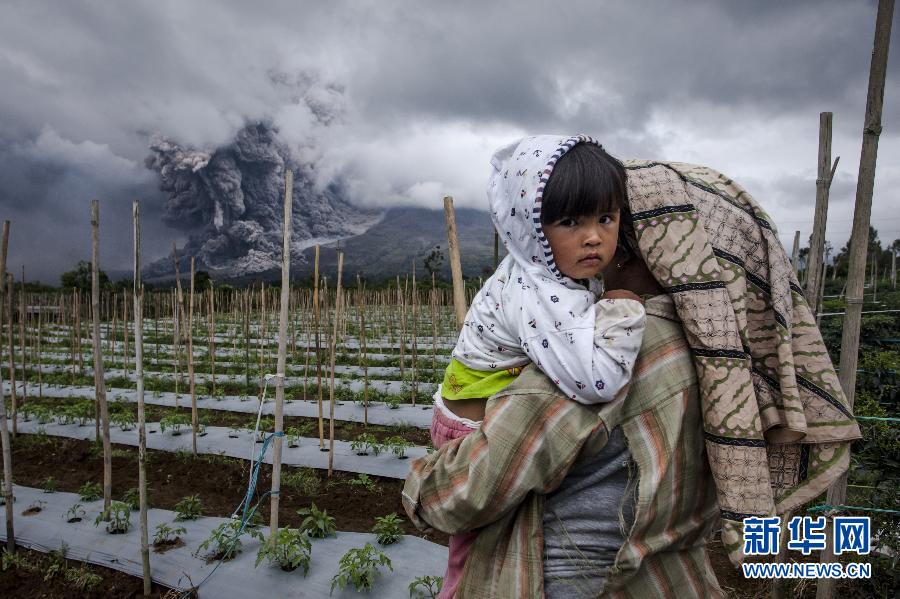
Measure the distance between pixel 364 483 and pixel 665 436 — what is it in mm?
4667

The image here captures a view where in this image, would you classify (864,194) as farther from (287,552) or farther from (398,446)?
(398,446)

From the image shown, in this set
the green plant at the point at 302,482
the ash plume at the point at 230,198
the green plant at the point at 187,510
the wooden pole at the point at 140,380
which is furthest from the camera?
the ash plume at the point at 230,198

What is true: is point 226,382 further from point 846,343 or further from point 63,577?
point 846,343

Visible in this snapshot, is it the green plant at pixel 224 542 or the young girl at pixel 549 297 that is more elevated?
the young girl at pixel 549 297

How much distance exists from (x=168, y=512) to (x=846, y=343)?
4605 millimetres

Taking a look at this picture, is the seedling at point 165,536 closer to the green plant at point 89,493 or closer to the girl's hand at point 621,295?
the green plant at point 89,493

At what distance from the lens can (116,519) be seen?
159 inches

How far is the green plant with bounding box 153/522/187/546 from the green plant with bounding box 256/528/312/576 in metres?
0.84

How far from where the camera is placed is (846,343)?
6.78 ft

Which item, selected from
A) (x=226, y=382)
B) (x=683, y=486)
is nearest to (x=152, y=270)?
(x=226, y=382)

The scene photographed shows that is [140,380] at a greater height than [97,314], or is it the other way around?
[97,314]

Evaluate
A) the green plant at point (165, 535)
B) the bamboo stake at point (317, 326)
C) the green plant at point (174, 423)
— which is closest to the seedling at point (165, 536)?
the green plant at point (165, 535)

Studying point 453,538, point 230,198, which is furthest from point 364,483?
point 230,198

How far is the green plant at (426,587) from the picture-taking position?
303 cm
